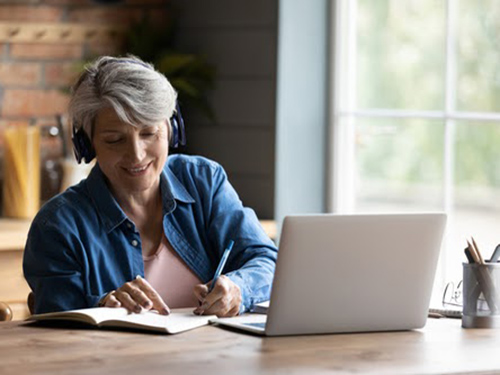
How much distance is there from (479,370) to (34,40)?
2674mm

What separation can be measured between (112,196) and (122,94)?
0.27 meters

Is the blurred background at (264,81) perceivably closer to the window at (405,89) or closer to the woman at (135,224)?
the window at (405,89)

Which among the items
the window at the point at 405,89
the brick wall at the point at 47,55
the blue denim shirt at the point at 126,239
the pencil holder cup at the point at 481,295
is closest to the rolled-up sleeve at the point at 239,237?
the blue denim shirt at the point at 126,239

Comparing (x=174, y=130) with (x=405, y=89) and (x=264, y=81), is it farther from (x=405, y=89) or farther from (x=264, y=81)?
(x=405, y=89)

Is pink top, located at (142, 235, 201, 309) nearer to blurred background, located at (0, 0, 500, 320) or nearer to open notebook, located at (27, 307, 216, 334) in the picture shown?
open notebook, located at (27, 307, 216, 334)

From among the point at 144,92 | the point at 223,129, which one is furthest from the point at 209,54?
the point at 144,92

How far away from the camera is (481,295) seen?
90.5 inches

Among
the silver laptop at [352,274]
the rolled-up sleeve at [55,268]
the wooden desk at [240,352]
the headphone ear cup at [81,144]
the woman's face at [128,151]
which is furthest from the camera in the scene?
→ the headphone ear cup at [81,144]

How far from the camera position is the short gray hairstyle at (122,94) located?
100 inches

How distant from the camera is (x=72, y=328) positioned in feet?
7.46

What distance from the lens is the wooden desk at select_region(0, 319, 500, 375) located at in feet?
6.31

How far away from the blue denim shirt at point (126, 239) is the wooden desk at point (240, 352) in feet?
0.73

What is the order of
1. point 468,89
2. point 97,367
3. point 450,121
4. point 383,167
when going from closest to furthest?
point 97,367, point 450,121, point 383,167, point 468,89

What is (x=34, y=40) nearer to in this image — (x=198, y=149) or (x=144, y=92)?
(x=198, y=149)
